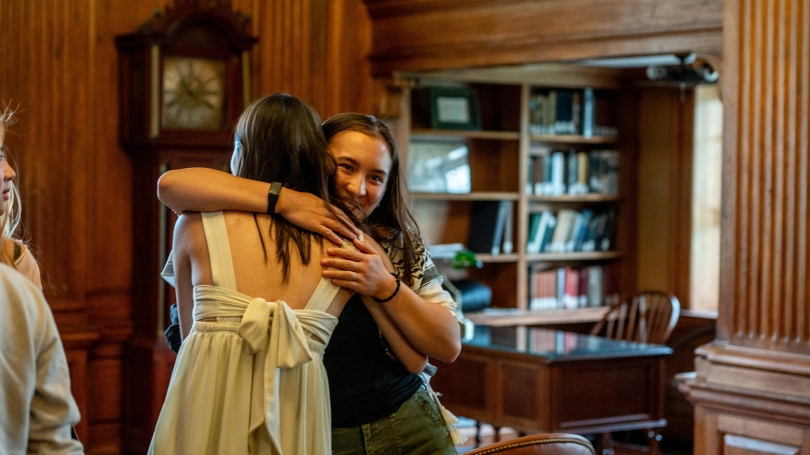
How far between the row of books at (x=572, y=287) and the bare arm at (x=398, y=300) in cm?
487

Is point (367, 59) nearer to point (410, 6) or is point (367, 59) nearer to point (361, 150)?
point (410, 6)

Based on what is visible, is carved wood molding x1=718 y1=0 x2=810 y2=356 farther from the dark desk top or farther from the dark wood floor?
the dark wood floor

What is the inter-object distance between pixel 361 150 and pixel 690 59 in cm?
315

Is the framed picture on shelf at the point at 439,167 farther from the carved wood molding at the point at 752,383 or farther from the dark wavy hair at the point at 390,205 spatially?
the dark wavy hair at the point at 390,205

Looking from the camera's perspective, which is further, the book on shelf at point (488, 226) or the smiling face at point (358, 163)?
the book on shelf at point (488, 226)

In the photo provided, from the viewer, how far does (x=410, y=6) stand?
5176 millimetres

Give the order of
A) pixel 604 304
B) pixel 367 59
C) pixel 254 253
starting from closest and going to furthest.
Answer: pixel 254 253
pixel 367 59
pixel 604 304

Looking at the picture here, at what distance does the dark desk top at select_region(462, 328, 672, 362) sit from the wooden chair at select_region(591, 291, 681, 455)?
3.35ft

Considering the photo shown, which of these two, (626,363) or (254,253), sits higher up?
(254,253)

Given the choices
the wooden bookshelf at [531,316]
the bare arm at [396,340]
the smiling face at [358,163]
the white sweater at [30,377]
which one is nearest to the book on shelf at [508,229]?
the wooden bookshelf at [531,316]

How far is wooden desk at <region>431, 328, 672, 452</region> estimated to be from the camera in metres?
4.60

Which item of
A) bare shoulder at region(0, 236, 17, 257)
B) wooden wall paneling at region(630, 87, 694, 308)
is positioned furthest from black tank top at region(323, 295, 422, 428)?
wooden wall paneling at region(630, 87, 694, 308)

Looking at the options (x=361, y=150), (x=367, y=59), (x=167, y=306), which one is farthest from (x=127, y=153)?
(x=361, y=150)

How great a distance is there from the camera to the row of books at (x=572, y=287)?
267 inches
